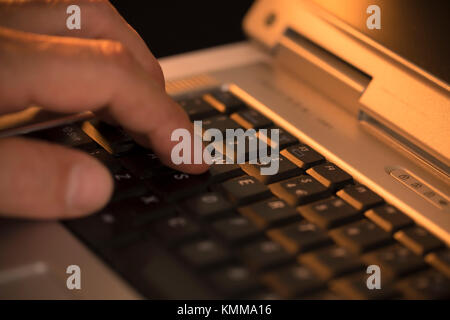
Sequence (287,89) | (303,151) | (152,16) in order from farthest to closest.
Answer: (152,16) → (287,89) → (303,151)

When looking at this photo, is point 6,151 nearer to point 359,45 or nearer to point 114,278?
point 114,278

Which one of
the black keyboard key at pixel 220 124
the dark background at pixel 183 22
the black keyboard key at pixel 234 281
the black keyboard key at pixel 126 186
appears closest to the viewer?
the black keyboard key at pixel 234 281

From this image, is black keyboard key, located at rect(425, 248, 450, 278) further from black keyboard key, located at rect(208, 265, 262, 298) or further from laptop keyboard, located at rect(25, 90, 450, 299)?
black keyboard key, located at rect(208, 265, 262, 298)

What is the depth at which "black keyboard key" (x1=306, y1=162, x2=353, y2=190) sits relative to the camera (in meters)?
0.64

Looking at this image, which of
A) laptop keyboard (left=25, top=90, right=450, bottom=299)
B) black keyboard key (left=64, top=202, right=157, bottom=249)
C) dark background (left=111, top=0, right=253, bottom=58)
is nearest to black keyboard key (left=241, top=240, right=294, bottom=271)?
laptop keyboard (left=25, top=90, right=450, bottom=299)

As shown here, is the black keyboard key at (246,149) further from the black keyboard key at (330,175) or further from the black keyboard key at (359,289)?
the black keyboard key at (359,289)

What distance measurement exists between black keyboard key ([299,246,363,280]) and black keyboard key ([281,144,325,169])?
0.13 metres

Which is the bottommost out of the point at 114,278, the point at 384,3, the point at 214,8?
the point at 114,278

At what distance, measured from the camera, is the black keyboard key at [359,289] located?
510 mm

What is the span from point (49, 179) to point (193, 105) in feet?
0.82

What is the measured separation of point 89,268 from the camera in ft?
1.76

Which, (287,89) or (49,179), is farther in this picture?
(287,89)

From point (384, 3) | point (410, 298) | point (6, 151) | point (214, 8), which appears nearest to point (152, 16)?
point (214, 8)

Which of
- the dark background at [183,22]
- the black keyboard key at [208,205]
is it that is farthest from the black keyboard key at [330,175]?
the dark background at [183,22]
